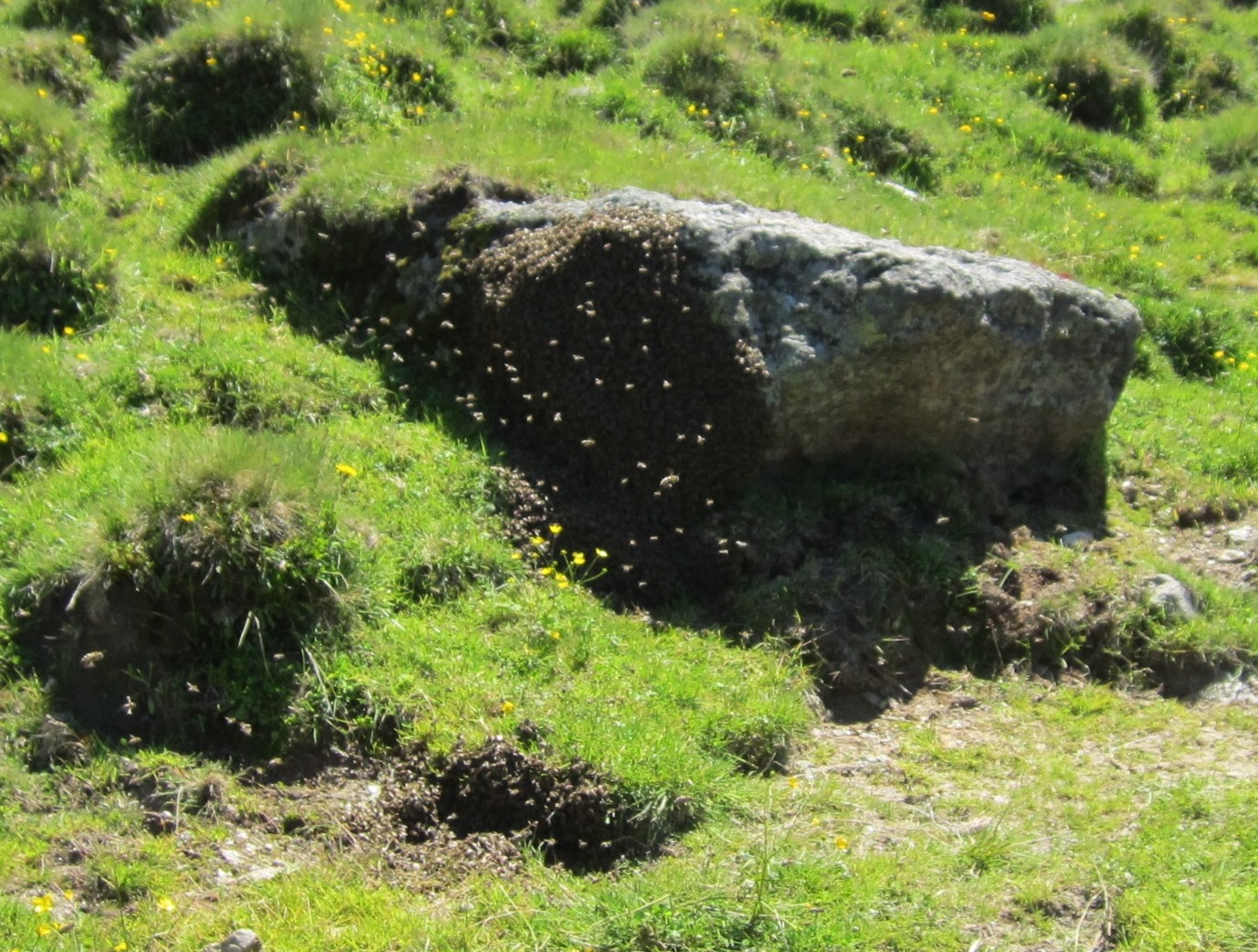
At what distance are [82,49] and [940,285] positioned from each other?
607 centimetres

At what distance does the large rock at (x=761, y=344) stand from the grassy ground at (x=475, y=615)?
1.08 ft

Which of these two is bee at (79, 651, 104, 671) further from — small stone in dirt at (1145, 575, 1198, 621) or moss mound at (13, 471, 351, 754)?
small stone in dirt at (1145, 575, 1198, 621)

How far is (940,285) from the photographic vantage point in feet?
20.9

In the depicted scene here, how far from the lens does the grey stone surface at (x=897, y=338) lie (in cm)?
637

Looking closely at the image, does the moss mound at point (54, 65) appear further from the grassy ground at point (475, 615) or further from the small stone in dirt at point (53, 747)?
the small stone in dirt at point (53, 747)

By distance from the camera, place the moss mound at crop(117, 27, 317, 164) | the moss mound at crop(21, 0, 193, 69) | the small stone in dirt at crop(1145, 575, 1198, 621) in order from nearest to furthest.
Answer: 1. the small stone in dirt at crop(1145, 575, 1198, 621)
2. the moss mound at crop(117, 27, 317, 164)
3. the moss mound at crop(21, 0, 193, 69)

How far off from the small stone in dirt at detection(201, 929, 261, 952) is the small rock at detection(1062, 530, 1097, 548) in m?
4.15

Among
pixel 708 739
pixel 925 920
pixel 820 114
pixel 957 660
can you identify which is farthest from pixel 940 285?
pixel 820 114

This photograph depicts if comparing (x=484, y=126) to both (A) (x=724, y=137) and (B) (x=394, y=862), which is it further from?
(B) (x=394, y=862)

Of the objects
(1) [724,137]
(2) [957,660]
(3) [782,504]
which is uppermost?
(1) [724,137]

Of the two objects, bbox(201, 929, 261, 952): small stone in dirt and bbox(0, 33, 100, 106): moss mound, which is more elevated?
bbox(0, 33, 100, 106): moss mound

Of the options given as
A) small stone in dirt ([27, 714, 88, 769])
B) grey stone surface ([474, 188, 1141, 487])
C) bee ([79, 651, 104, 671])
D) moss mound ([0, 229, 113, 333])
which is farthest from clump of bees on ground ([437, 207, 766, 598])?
small stone in dirt ([27, 714, 88, 769])

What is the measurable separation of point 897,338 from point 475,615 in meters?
2.30

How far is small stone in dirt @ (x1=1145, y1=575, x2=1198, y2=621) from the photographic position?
6117mm
